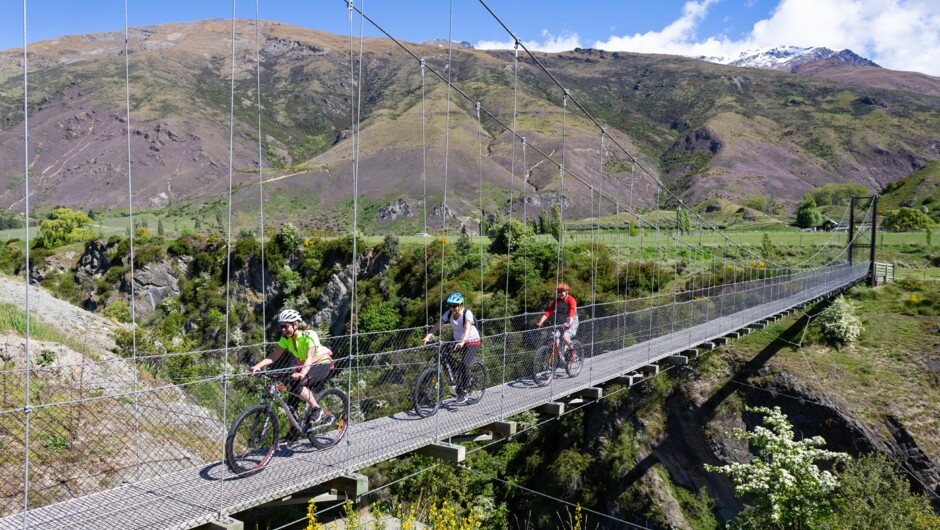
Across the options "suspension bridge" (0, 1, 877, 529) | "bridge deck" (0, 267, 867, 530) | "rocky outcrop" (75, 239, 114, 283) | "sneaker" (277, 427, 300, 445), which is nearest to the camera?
"bridge deck" (0, 267, 867, 530)

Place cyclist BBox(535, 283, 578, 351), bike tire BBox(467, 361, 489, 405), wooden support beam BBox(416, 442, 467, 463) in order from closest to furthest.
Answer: wooden support beam BBox(416, 442, 467, 463) < bike tire BBox(467, 361, 489, 405) < cyclist BBox(535, 283, 578, 351)

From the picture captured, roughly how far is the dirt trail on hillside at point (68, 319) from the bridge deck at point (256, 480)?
6.72 m

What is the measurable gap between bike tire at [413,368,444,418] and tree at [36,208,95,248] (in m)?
32.0

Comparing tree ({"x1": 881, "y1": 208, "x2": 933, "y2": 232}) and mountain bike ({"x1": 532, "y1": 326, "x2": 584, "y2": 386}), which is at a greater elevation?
tree ({"x1": 881, "y1": 208, "x2": 933, "y2": 232})

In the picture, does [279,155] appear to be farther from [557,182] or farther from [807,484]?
[807,484]

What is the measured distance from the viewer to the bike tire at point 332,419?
460 centimetres

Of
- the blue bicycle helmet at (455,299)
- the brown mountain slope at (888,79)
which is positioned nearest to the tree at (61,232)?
the blue bicycle helmet at (455,299)

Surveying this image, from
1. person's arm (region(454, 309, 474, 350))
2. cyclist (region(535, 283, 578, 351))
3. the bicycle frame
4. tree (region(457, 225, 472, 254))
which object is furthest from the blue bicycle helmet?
tree (region(457, 225, 472, 254))

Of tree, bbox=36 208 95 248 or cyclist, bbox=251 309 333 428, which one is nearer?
cyclist, bbox=251 309 333 428

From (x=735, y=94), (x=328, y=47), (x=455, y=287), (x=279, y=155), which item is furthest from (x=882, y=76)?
(x=455, y=287)

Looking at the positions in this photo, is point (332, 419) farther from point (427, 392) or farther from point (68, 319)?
point (68, 319)

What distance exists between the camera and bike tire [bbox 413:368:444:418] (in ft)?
18.2

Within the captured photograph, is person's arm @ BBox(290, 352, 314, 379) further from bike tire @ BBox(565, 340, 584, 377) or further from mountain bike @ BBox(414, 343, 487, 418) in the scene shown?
bike tire @ BBox(565, 340, 584, 377)

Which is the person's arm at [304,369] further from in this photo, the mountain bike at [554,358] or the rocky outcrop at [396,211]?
the rocky outcrop at [396,211]
